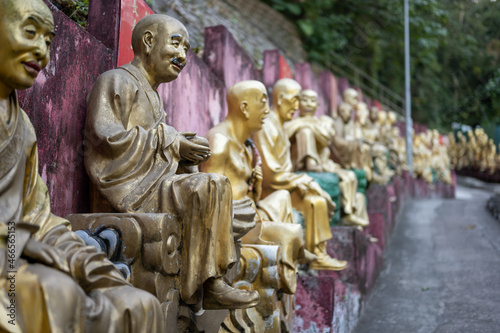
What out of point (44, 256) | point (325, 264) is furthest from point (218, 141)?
point (44, 256)

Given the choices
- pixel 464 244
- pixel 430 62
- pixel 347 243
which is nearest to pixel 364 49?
pixel 430 62

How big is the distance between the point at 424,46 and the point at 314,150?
1153 cm

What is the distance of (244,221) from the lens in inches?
131

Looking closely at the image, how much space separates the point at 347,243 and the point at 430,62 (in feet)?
47.0

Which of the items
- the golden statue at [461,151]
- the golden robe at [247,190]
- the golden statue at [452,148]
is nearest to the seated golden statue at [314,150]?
the golden robe at [247,190]

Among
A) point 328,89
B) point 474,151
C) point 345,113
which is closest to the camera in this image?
point 345,113

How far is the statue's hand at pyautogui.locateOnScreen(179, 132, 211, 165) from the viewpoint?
3.00m

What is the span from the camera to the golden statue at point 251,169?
13.0ft

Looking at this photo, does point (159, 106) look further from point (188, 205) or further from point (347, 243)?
point (347, 243)

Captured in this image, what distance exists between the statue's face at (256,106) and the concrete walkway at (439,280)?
2.22 meters

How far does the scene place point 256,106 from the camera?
13.6 ft

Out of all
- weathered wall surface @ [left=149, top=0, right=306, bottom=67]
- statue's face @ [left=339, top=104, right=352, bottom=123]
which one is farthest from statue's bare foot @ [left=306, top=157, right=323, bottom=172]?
statue's face @ [left=339, top=104, right=352, bottom=123]

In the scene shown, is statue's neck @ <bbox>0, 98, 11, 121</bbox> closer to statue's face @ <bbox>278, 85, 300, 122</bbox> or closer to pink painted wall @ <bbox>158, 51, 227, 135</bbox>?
pink painted wall @ <bbox>158, 51, 227, 135</bbox>

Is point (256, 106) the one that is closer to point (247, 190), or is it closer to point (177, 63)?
point (247, 190)
